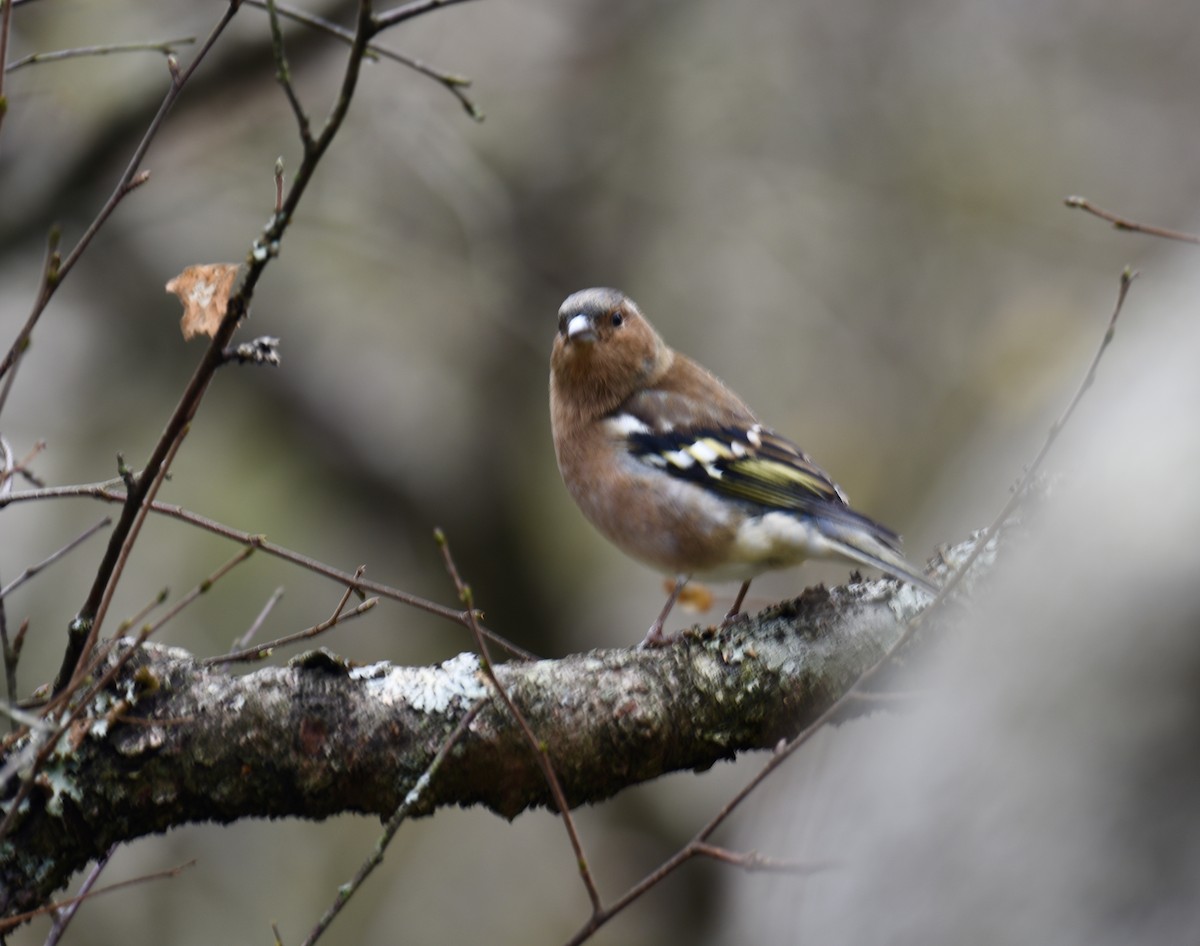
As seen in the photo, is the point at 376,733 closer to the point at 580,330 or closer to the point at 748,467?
the point at 748,467

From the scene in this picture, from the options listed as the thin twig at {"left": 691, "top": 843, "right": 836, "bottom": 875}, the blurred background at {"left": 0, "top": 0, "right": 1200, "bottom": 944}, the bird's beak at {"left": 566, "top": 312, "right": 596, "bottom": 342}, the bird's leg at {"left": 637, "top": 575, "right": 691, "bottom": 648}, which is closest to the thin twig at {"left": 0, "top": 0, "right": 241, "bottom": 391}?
the thin twig at {"left": 691, "top": 843, "right": 836, "bottom": 875}

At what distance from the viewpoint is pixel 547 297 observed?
7.99 meters

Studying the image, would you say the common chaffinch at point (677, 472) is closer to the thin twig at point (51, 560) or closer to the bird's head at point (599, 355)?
the bird's head at point (599, 355)

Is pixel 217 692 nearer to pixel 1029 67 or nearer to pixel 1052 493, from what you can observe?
pixel 1052 493

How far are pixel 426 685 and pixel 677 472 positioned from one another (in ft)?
4.76

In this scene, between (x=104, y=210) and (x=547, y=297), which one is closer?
(x=104, y=210)

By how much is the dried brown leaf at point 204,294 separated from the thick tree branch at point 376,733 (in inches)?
32.4

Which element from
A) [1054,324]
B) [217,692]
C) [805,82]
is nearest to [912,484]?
[1054,324]

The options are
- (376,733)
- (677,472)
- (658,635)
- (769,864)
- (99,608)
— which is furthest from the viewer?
(677,472)

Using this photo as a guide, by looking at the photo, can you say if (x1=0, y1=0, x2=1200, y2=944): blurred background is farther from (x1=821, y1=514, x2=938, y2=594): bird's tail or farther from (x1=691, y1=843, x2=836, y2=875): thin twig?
(x1=691, y1=843, x2=836, y2=875): thin twig

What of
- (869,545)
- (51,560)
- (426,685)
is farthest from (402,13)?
(869,545)

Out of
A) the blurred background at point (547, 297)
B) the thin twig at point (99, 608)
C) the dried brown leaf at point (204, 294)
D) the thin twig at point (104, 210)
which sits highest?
the thin twig at point (104, 210)

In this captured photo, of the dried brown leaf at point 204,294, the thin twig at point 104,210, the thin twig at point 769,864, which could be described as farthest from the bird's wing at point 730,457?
the thin twig at point 104,210

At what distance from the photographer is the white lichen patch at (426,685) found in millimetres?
2762
